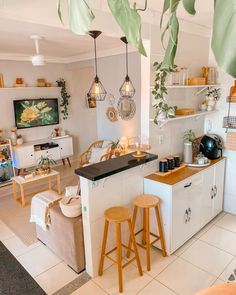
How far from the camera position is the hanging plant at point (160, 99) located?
8.52 feet

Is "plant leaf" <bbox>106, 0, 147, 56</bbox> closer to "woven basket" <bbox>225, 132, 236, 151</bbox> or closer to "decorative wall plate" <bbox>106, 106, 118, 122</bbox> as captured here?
"woven basket" <bbox>225, 132, 236, 151</bbox>

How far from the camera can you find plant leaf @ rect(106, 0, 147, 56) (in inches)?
17.1

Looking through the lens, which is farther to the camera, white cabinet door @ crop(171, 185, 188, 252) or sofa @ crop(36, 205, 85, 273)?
white cabinet door @ crop(171, 185, 188, 252)

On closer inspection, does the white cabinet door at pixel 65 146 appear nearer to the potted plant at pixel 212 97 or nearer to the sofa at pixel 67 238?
the sofa at pixel 67 238

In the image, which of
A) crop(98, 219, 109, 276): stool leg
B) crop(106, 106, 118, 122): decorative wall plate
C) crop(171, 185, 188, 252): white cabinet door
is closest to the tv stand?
crop(106, 106, 118, 122): decorative wall plate

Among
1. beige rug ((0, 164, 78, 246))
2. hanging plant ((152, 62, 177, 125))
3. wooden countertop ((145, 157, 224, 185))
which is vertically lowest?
beige rug ((0, 164, 78, 246))

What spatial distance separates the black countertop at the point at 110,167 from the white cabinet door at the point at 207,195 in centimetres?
80

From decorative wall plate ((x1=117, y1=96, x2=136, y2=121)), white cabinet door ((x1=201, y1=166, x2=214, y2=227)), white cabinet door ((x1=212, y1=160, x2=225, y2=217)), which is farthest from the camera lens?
decorative wall plate ((x1=117, y1=96, x2=136, y2=121))

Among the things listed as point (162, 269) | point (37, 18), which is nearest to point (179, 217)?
point (162, 269)

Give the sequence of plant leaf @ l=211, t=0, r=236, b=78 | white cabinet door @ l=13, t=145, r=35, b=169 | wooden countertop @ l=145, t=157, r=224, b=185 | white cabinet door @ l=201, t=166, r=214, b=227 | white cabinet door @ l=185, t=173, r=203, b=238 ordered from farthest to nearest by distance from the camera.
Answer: white cabinet door @ l=13, t=145, r=35, b=169 → white cabinet door @ l=201, t=166, r=214, b=227 → white cabinet door @ l=185, t=173, r=203, b=238 → wooden countertop @ l=145, t=157, r=224, b=185 → plant leaf @ l=211, t=0, r=236, b=78

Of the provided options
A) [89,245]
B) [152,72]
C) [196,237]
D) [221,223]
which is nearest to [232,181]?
[221,223]

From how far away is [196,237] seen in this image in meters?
3.01

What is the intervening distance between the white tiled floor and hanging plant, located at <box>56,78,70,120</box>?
3.54m

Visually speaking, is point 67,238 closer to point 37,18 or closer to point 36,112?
point 37,18
